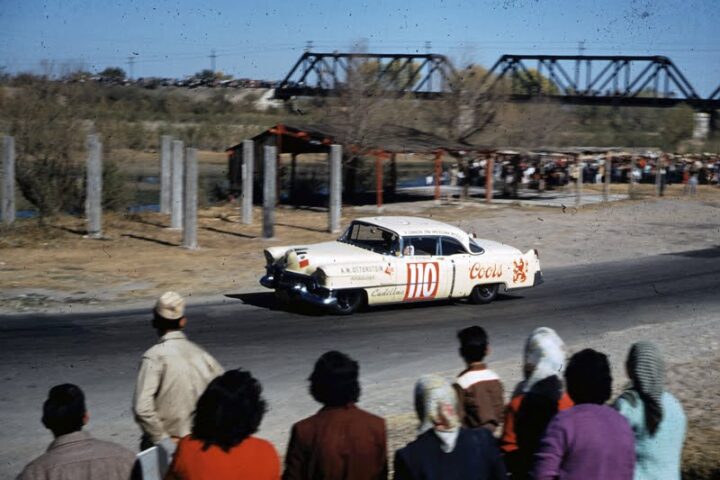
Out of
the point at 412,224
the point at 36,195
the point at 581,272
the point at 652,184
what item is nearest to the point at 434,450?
the point at 412,224

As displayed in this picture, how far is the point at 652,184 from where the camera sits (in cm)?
4844

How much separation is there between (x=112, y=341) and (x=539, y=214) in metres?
21.6

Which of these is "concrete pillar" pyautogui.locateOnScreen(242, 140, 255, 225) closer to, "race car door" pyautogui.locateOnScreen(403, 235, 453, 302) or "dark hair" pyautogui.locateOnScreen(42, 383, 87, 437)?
"race car door" pyautogui.locateOnScreen(403, 235, 453, 302)

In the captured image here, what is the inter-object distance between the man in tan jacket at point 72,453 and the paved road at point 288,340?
11.4ft

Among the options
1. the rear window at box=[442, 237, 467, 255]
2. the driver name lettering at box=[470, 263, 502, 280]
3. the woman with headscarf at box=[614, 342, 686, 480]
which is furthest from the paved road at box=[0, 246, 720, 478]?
the woman with headscarf at box=[614, 342, 686, 480]

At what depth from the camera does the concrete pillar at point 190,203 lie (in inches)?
807

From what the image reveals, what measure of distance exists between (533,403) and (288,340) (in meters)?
7.73

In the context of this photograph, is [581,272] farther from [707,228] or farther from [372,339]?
[707,228]

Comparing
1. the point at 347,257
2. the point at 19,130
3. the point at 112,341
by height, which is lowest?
the point at 112,341

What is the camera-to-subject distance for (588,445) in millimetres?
4098

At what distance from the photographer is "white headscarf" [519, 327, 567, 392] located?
4.88 m

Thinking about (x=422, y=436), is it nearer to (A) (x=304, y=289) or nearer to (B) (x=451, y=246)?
(A) (x=304, y=289)

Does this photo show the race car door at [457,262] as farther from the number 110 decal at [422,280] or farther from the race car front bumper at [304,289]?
the race car front bumper at [304,289]

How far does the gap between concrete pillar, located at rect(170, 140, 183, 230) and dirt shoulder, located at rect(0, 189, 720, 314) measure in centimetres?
45
